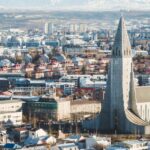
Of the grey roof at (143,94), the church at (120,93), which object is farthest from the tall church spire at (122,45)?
the grey roof at (143,94)

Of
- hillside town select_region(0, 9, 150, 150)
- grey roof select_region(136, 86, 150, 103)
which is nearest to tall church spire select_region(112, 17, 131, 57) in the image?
hillside town select_region(0, 9, 150, 150)

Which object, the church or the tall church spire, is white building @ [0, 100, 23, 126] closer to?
the church

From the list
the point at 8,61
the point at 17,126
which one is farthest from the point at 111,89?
the point at 8,61

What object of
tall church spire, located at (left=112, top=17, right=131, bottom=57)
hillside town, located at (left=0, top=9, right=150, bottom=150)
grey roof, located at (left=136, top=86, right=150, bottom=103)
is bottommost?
hillside town, located at (left=0, top=9, right=150, bottom=150)

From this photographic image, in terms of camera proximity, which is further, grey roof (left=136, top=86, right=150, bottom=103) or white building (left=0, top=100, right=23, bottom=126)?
white building (left=0, top=100, right=23, bottom=126)

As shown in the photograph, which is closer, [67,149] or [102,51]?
[67,149]

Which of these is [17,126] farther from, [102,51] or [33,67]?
[102,51]
